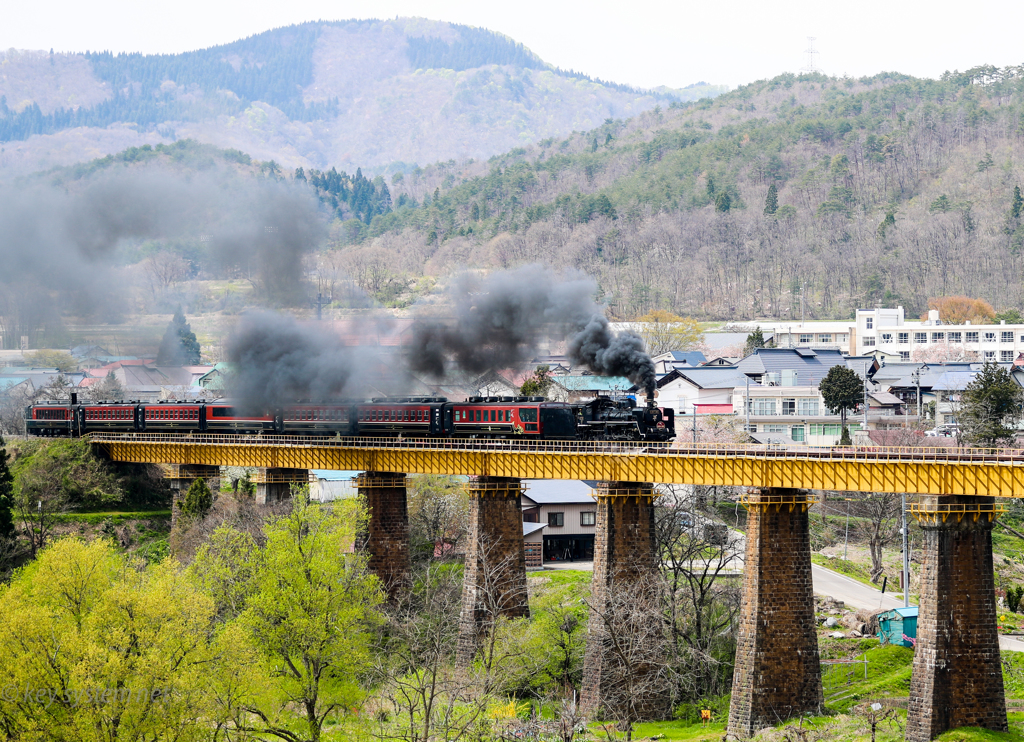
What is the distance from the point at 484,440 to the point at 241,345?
24.0 meters

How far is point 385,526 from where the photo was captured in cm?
6344

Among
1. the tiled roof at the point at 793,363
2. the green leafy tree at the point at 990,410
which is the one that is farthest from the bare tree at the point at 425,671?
the tiled roof at the point at 793,363

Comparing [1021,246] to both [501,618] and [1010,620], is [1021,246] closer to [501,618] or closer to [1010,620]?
[1010,620]

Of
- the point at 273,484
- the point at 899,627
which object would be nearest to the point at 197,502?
the point at 273,484

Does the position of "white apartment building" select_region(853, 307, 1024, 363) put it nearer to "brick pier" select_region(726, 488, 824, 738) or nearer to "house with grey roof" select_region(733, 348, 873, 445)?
"house with grey roof" select_region(733, 348, 873, 445)

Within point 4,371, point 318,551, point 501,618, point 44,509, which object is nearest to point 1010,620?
point 501,618

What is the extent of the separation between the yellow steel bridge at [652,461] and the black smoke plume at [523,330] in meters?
7.09

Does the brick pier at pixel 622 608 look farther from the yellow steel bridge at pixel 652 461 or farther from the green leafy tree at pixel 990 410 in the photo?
the green leafy tree at pixel 990 410

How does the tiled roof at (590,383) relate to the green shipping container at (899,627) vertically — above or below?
above

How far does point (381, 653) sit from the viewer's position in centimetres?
5453

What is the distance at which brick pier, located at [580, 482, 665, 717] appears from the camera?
1960 inches

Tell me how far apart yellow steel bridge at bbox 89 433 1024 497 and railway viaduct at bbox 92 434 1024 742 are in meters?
A: 0.07

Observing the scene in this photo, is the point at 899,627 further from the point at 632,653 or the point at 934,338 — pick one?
the point at 934,338

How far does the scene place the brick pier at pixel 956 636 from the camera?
1564 inches
